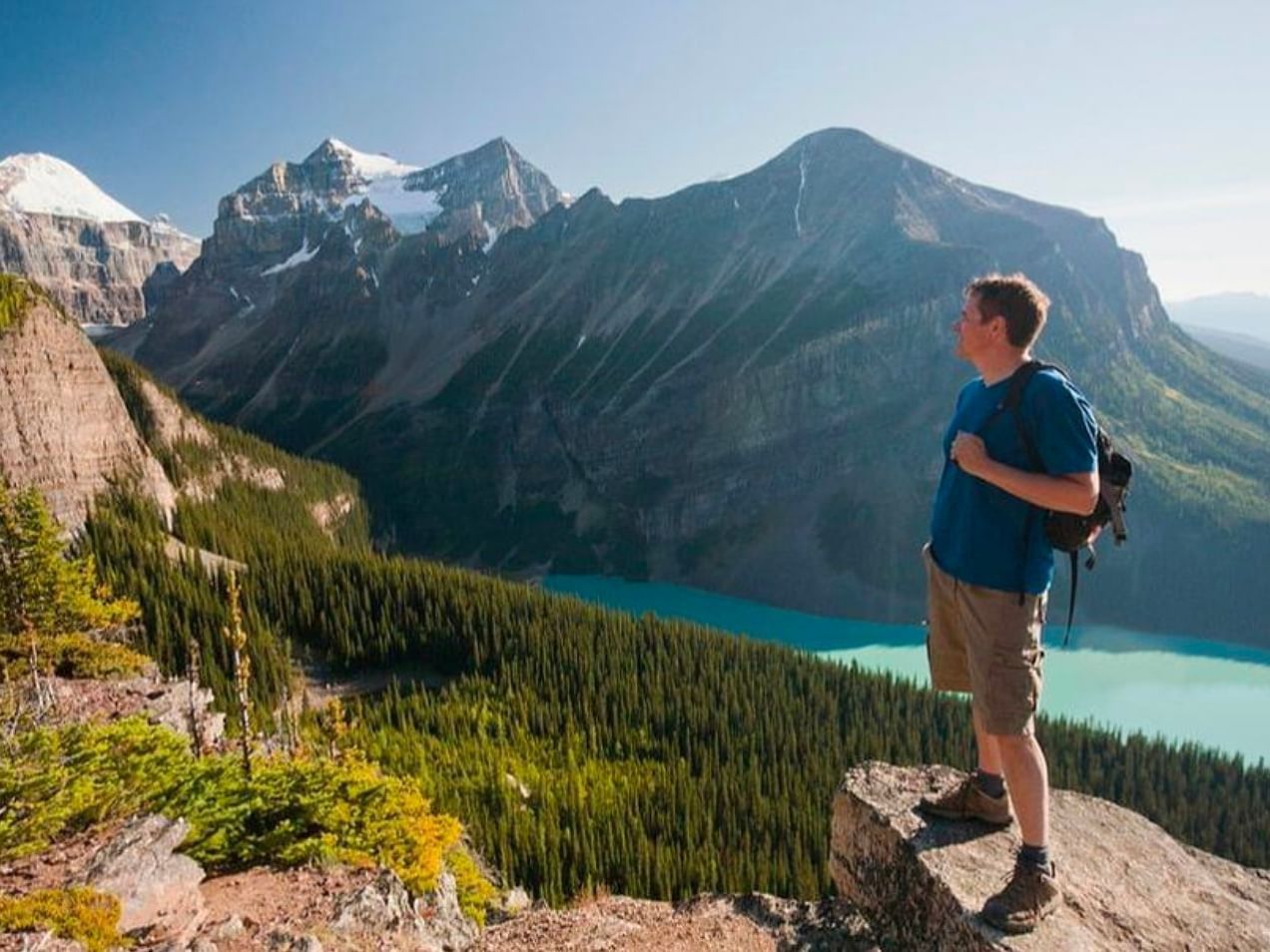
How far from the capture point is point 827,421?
150125 millimetres

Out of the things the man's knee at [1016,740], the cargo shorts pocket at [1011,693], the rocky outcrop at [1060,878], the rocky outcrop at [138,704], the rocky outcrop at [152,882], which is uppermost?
the cargo shorts pocket at [1011,693]

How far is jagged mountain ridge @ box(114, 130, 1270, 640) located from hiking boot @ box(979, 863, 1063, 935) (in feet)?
393

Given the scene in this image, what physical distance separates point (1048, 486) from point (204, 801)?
14.9 m

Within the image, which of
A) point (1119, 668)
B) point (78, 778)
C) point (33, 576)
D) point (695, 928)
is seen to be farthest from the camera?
point (1119, 668)

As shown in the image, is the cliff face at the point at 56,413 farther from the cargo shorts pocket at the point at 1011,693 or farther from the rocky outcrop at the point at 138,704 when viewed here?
the cargo shorts pocket at the point at 1011,693

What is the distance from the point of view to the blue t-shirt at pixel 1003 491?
6.12 meters

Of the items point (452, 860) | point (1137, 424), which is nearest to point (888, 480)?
point (1137, 424)

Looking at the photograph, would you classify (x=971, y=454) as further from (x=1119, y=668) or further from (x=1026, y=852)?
(x=1119, y=668)

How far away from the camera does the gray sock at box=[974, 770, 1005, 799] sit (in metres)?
7.75

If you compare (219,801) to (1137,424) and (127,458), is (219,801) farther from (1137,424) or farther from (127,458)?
(1137,424)

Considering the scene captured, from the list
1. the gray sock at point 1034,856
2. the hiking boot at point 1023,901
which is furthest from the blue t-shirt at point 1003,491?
the hiking boot at point 1023,901

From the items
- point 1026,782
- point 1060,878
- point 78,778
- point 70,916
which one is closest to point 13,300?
point 78,778

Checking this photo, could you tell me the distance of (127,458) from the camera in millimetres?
76000

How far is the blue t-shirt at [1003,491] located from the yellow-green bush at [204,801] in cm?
1282
